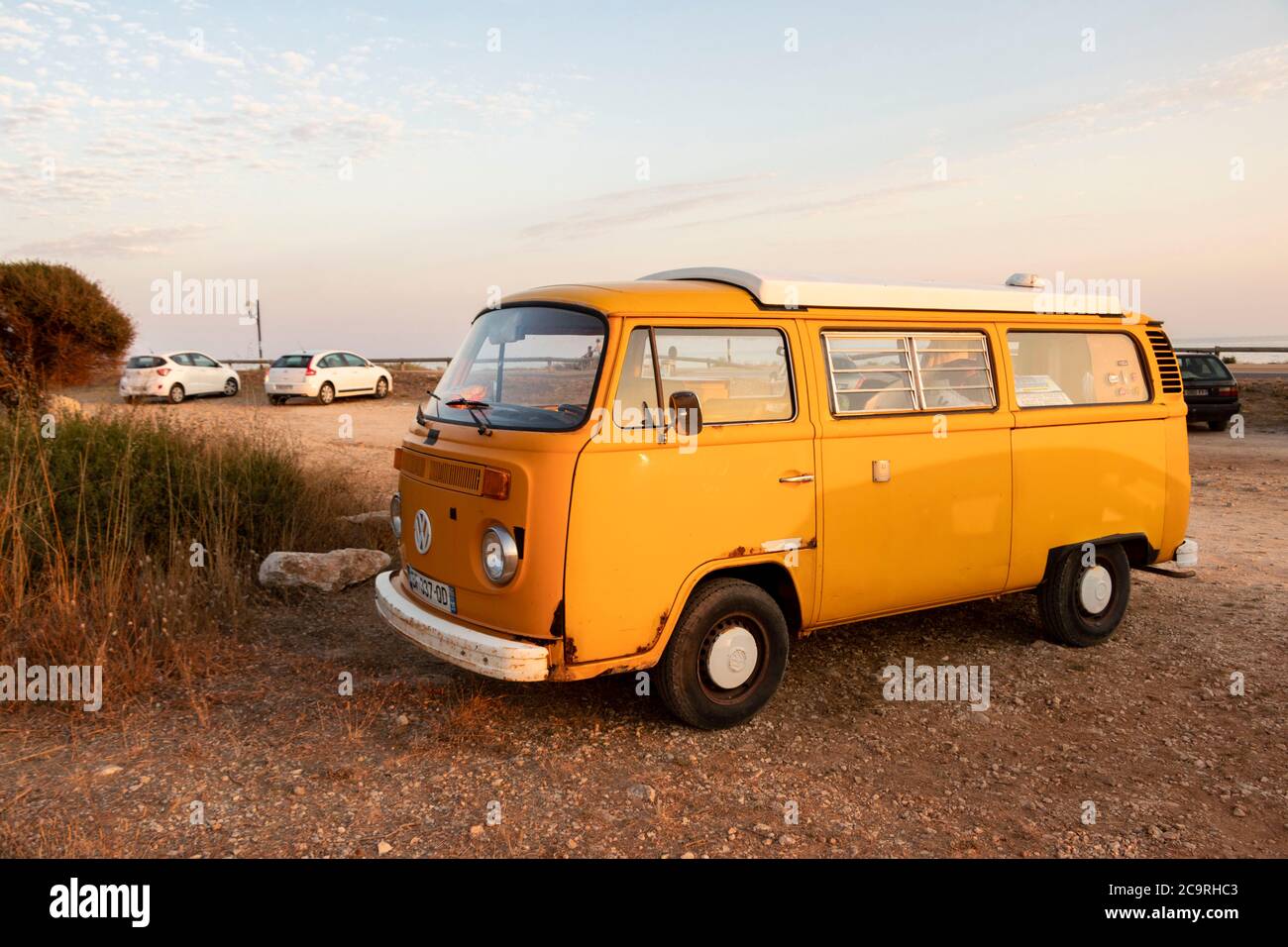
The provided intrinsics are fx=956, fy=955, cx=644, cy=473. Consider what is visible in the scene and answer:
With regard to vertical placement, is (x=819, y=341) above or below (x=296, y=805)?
above

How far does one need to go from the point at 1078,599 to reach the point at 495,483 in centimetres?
407

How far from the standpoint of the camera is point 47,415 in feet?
26.9

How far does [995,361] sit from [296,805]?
457 centimetres

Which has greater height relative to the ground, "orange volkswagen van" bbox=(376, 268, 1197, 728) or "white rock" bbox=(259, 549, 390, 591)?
Answer: "orange volkswagen van" bbox=(376, 268, 1197, 728)

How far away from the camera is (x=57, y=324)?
48.2 feet

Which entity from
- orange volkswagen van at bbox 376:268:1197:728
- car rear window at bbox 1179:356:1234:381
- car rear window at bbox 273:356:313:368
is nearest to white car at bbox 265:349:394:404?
car rear window at bbox 273:356:313:368

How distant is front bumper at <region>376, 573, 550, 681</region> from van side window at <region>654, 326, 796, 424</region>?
1381 millimetres

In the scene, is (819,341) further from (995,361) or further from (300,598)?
(300,598)

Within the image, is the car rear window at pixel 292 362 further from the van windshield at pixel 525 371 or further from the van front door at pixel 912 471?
the van front door at pixel 912 471

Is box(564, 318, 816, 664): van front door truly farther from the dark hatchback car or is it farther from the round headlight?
the dark hatchback car

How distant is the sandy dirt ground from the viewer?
400 cm

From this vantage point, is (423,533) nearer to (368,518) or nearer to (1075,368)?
(368,518)

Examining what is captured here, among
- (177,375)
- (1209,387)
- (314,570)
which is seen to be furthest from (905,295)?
(177,375)
